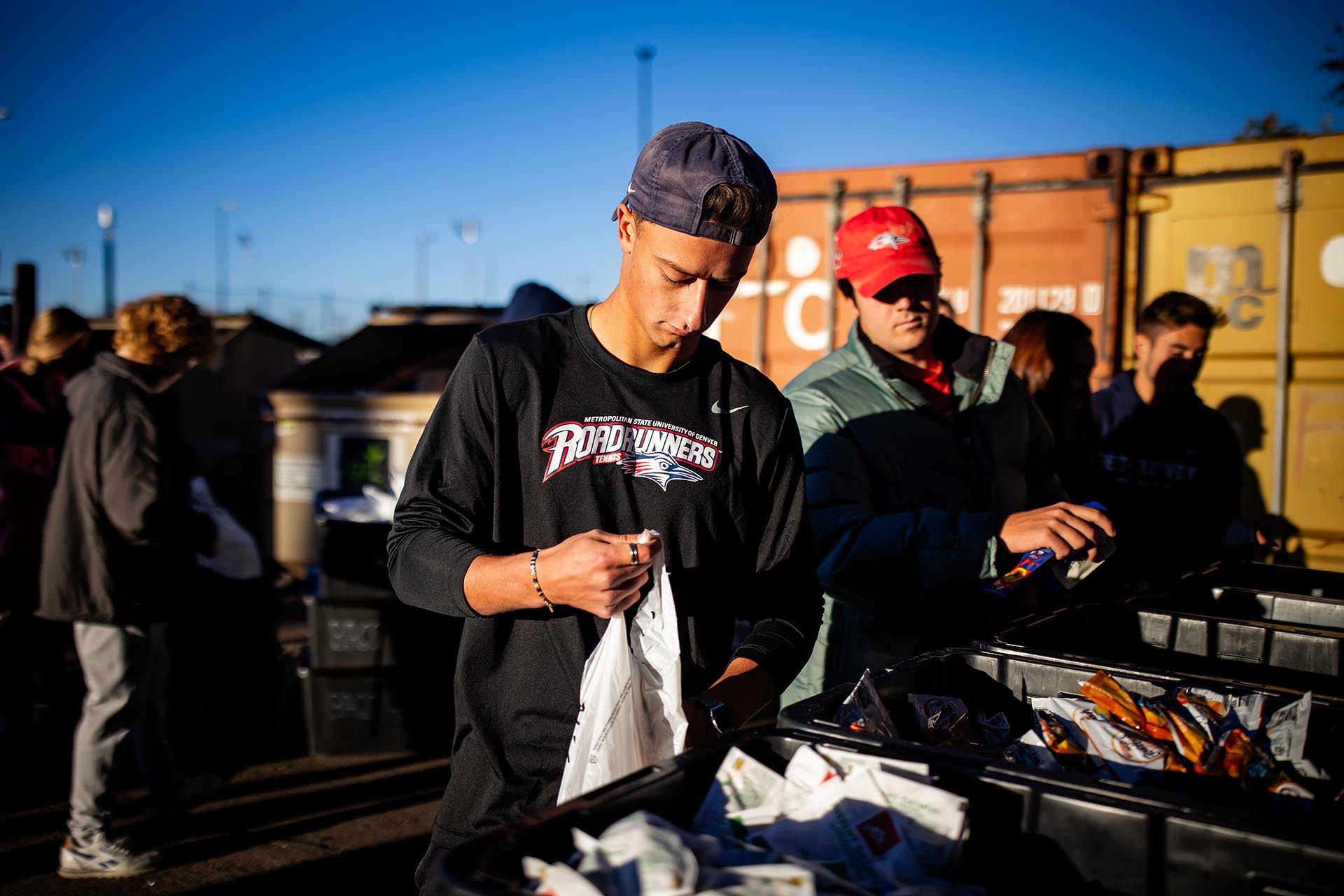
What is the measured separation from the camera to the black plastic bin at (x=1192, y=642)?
1.93 m

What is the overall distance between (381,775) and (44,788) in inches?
60.2

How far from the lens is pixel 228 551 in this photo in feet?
15.6

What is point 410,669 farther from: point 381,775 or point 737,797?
point 737,797

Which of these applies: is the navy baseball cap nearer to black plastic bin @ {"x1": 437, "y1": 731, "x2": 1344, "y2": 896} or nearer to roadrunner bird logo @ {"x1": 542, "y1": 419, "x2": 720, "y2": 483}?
roadrunner bird logo @ {"x1": 542, "y1": 419, "x2": 720, "y2": 483}

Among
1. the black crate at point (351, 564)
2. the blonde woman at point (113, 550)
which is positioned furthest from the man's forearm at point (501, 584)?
the black crate at point (351, 564)

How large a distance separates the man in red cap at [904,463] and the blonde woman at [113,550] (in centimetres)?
260

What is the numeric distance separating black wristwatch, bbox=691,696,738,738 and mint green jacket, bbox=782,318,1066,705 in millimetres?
690

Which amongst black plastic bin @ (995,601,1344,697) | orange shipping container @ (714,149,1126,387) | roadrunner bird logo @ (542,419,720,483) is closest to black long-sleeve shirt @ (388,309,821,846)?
roadrunner bird logo @ (542,419,720,483)

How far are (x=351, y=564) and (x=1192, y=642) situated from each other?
12.6 feet

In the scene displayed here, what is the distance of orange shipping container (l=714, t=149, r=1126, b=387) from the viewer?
17.7ft

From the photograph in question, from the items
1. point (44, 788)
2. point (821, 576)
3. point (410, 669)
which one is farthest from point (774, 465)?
point (44, 788)

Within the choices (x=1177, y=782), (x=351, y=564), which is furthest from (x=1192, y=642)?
(x=351, y=564)

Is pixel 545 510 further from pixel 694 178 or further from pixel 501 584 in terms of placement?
pixel 694 178

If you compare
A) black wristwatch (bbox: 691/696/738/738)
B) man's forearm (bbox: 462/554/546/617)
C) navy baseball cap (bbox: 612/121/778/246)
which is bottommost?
black wristwatch (bbox: 691/696/738/738)
